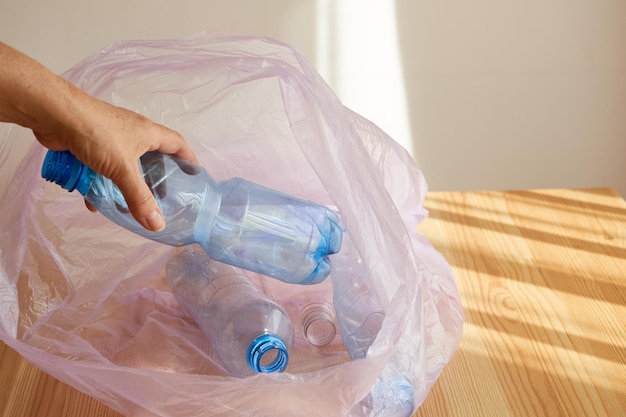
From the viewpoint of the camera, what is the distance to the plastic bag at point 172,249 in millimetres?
649

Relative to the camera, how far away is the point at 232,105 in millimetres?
859

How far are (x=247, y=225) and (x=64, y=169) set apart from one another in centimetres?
22

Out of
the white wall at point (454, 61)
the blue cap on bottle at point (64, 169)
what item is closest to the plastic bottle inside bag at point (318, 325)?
the blue cap on bottle at point (64, 169)

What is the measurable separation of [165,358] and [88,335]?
0.33 ft

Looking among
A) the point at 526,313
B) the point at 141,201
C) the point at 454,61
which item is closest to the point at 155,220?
the point at 141,201

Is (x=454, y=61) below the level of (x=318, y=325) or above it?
below

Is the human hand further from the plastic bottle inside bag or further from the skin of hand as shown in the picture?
the plastic bottle inside bag

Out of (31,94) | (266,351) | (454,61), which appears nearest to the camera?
(31,94)

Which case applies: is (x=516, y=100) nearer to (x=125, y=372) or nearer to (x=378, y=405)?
(x=378, y=405)

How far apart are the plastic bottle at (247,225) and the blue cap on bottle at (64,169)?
0.39 ft

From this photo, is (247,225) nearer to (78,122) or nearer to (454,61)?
(78,122)

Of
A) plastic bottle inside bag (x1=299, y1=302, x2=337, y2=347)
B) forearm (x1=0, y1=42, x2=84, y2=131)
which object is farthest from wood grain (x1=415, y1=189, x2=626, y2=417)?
forearm (x1=0, y1=42, x2=84, y2=131)

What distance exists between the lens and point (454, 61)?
1794 mm

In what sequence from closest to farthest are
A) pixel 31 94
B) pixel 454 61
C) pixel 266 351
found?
pixel 31 94 < pixel 266 351 < pixel 454 61
